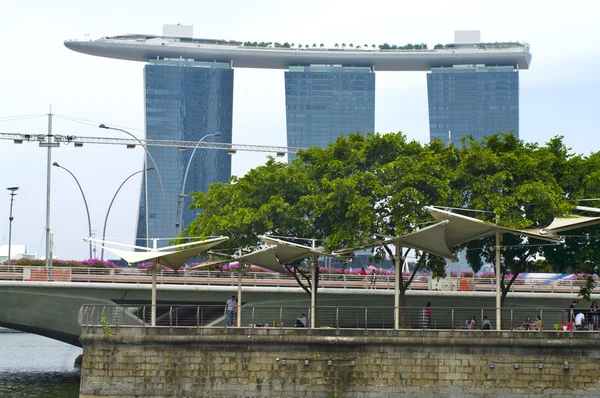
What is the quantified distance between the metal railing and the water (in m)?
5.49

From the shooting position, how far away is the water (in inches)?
2000

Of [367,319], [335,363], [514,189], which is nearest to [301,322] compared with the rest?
[367,319]

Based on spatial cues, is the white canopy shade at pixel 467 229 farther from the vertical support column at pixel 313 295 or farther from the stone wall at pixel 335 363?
the vertical support column at pixel 313 295

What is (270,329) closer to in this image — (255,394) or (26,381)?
(255,394)

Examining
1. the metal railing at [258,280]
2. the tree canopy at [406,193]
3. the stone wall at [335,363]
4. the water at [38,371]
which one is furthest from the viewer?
the metal railing at [258,280]

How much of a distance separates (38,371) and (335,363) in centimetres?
2854

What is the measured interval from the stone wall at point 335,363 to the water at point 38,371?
25.7 ft

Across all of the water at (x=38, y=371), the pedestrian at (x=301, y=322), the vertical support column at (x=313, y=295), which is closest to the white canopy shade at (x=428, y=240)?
the vertical support column at (x=313, y=295)

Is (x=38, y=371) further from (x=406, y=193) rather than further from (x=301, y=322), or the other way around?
(x=406, y=193)

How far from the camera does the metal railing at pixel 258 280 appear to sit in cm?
5853

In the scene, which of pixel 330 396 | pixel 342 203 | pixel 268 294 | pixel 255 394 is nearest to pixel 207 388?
pixel 255 394

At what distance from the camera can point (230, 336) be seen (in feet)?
137

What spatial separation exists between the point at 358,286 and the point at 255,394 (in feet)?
65.7

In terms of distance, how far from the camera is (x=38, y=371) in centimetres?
6391
